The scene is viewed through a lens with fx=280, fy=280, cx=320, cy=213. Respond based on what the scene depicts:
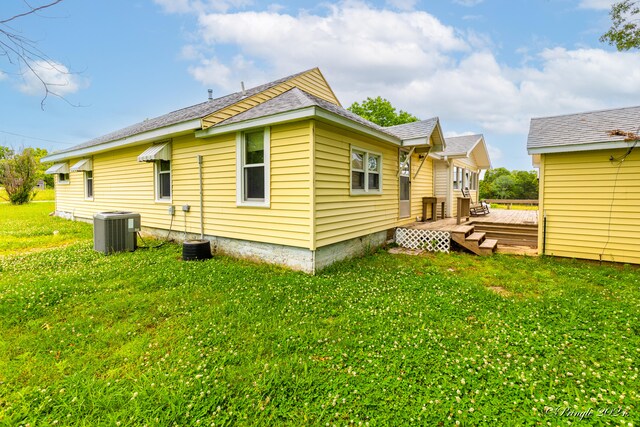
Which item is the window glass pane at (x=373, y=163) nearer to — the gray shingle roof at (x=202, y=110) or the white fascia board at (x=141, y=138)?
the gray shingle roof at (x=202, y=110)

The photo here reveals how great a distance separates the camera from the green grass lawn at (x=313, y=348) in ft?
7.34

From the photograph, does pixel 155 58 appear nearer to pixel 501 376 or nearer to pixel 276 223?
pixel 276 223

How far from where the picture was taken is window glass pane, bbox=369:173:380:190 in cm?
767

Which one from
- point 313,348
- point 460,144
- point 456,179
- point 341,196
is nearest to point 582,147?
point 341,196

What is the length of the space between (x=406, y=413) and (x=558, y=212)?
279 inches

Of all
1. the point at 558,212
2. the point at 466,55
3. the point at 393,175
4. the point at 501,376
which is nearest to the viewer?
the point at 501,376

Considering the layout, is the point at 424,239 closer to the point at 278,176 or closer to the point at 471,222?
the point at 471,222

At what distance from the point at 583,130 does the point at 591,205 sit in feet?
5.99

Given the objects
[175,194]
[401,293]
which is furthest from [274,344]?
[175,194]

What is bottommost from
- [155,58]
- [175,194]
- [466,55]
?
[175,194]

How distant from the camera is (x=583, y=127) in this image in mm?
6848

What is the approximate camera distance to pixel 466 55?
1373cm

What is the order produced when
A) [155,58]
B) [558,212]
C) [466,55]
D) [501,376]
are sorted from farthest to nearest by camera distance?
[466,55], [155,58], [558,212], [501,376]

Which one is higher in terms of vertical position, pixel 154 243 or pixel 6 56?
pixel 6 56
